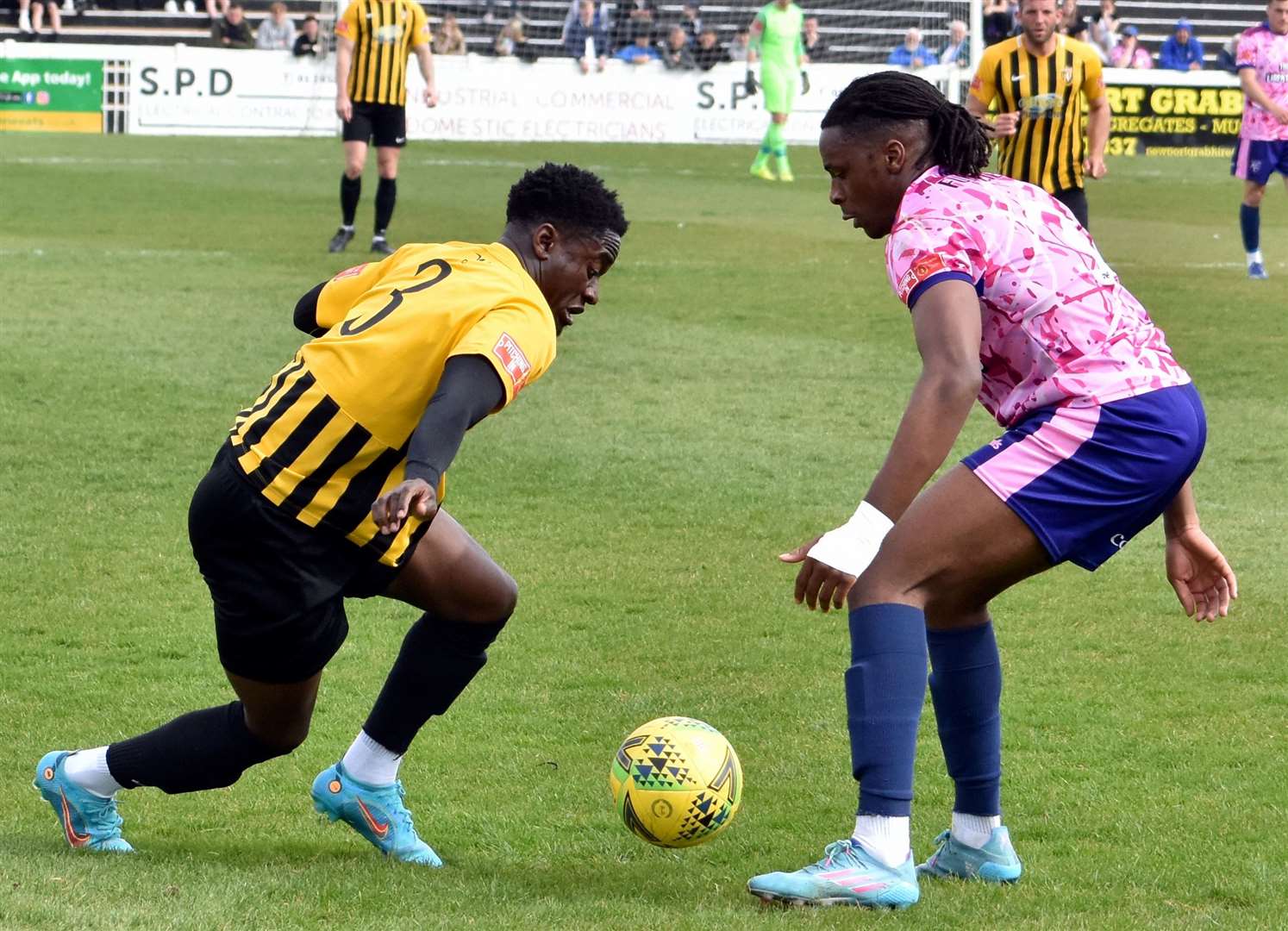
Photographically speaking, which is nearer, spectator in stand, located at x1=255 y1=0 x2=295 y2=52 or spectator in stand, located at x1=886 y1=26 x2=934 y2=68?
spectator in stand, located at x1=255 y1=0 x2=295 y2=52

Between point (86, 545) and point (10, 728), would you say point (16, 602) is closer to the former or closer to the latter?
point (86, 545)

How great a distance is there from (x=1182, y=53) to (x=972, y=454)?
3005 cm

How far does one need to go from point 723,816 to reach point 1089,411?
119 centimetres

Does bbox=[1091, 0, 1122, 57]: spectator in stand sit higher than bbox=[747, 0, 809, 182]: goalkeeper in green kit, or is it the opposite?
bbox=[1091, 0, 1122, 57]: spectator in stand

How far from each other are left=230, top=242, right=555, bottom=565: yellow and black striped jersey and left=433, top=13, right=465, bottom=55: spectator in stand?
82.3 feet

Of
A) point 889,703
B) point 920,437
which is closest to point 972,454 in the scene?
point 920,437

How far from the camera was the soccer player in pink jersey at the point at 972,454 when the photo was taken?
3.52m

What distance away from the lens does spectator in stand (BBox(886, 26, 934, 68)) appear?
1155 inches

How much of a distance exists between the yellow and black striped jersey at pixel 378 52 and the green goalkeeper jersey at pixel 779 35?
9.95 m

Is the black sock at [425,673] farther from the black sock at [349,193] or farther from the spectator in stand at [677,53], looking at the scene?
the spectator in stand at [677,53]

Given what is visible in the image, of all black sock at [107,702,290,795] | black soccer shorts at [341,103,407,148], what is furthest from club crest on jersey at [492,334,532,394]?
black soccer shorts at [341,103,407,148]

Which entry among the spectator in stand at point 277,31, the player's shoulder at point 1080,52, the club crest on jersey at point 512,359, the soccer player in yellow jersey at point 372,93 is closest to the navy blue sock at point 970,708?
the club crest on jersey at point 512,359

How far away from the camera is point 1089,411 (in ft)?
11.9

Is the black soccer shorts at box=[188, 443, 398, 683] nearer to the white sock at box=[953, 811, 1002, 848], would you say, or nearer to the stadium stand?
the white sock at box=[953, 811, 1002, 848]
